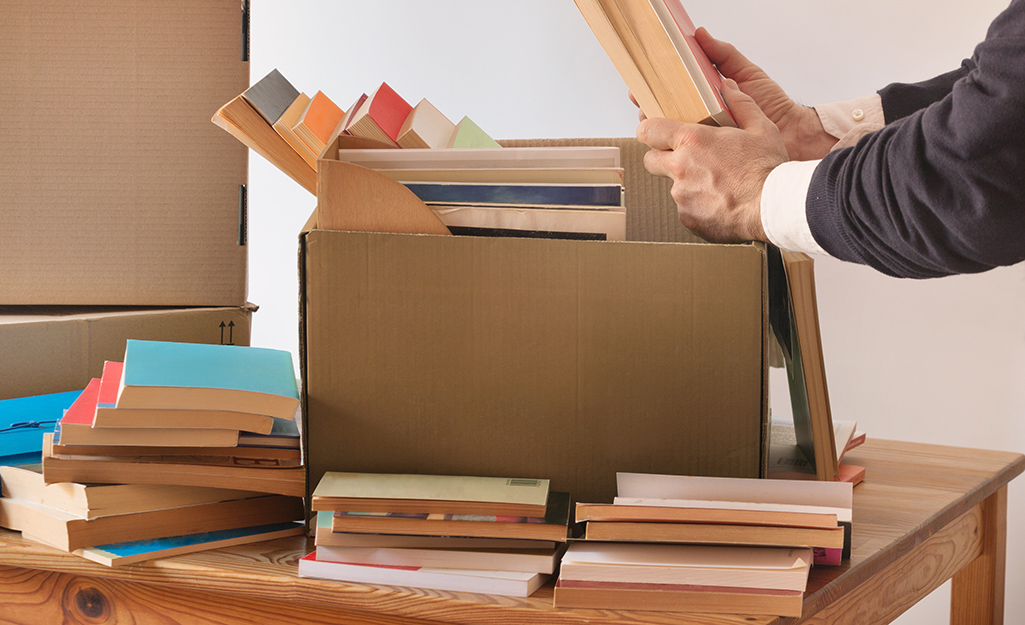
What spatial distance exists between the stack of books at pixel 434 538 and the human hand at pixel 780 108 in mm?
641

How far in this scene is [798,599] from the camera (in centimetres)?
50

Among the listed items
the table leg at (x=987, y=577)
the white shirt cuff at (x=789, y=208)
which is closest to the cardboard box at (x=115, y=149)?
the white shirt cuff at (x=789, y=208)

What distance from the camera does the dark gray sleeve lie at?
49 cm

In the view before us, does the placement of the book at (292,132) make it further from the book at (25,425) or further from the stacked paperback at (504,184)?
the book at (25,425)

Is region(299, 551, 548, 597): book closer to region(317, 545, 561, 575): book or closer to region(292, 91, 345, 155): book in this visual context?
region(317, 545, 561, 575): book

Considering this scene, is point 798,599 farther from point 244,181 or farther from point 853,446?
point 244,181

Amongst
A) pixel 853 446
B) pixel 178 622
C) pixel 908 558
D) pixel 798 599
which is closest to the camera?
pixel 798 599

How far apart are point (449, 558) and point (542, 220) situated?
0.93 ft

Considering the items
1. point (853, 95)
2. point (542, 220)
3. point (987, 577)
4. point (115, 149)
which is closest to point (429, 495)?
point (542, 220)

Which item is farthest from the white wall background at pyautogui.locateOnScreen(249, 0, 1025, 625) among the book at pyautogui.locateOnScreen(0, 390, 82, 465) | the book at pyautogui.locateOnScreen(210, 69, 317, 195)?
the book at pyautogui.locateOnScreen(0, 390, 82, 465)

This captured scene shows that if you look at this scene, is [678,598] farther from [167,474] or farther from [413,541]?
[167,474]

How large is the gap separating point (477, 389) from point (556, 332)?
0.26 ft

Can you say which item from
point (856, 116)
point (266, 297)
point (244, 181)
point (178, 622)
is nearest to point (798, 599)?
point (178, 622)

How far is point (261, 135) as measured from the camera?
731 mm
